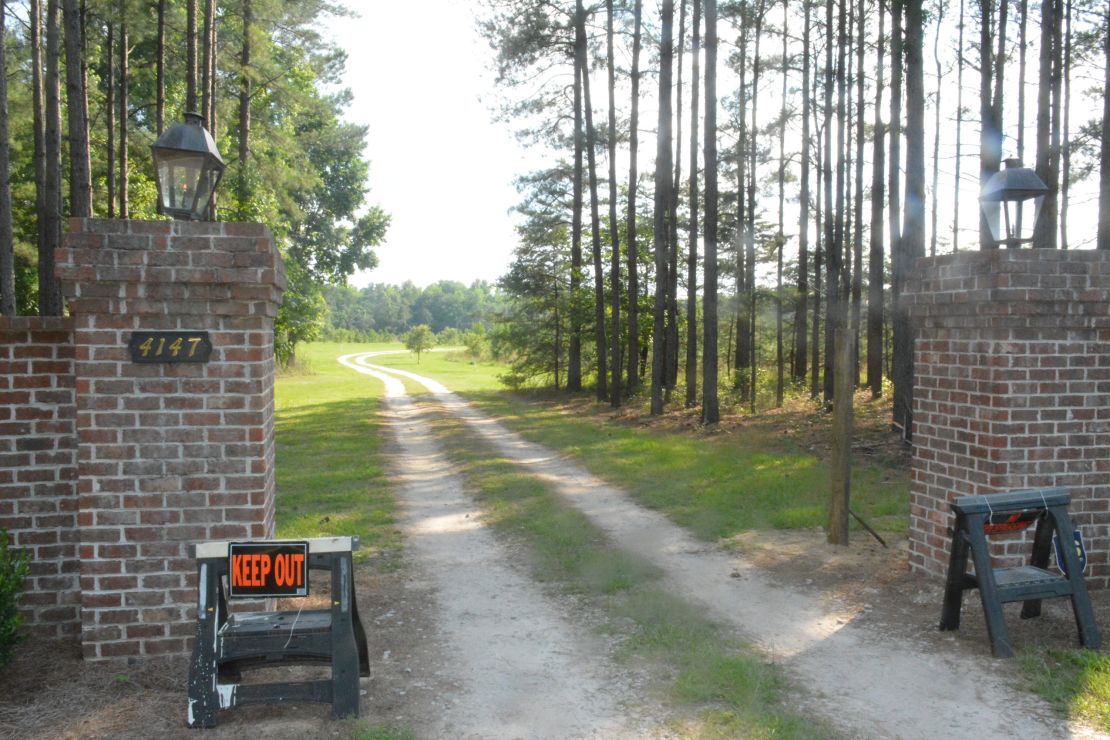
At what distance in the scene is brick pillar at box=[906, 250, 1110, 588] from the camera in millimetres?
5750

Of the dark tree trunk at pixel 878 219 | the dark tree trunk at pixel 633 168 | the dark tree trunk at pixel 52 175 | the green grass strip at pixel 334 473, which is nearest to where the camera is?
the green grass strip at pixel 334 473

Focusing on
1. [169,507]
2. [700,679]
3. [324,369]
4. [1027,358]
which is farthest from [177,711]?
[324,369]

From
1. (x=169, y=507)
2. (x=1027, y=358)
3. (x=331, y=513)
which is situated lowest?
(x=331, y=513)

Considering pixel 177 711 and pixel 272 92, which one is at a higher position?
pixel 272 92

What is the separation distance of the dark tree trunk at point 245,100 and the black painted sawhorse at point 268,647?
17.4 m

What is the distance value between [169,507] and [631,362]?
20005 millimetres

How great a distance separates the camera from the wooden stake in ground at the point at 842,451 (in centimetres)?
769

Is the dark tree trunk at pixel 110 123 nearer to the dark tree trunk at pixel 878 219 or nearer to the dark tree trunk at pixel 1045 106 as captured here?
the dark tree trunk at pixel 878 219

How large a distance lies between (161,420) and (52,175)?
13.0 meters

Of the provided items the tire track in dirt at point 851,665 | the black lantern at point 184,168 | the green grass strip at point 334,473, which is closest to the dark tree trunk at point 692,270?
the green grass strip at point 334,473

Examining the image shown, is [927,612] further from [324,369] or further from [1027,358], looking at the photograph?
[324,369]

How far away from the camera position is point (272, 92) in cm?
2198

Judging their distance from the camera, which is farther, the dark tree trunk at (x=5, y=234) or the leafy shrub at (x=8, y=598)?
the dark tree trunk at (x=5, y=234)

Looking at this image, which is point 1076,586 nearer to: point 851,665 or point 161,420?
point 851,665
